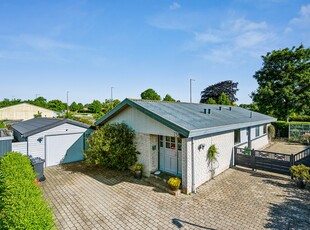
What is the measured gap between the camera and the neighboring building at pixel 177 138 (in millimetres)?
8453

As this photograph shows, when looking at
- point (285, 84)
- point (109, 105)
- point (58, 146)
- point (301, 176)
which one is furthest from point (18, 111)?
point (285, 84)

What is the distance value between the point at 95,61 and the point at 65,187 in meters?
11.6

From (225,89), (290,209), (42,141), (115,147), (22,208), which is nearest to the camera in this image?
(22,208)

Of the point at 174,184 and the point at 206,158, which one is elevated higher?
the point at 206,158

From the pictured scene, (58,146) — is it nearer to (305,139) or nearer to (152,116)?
(152,116)

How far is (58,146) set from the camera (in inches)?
517

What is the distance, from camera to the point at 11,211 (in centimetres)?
433

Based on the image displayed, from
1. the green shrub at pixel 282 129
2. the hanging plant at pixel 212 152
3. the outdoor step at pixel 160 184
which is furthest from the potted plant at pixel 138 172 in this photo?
the green shrub at pixel 282 129

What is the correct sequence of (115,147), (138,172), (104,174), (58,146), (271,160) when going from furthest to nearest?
(58,146)
(104,174)
(271,160)
(115,147)
(138,172)

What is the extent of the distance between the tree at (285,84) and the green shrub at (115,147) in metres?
23.1

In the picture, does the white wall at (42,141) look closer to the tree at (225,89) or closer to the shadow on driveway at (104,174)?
the shadow on driveway at (104,174)

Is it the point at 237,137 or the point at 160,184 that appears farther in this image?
the point at 237,137

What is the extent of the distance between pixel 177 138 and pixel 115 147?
3.66 meters

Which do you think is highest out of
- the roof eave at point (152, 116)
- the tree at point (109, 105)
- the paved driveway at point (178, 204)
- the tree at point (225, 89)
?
the tree at point (225, 89)
